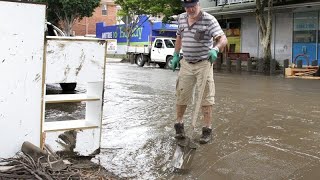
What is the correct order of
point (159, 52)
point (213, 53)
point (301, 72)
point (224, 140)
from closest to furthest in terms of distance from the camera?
point (213, 53)
point (224, 140)
point (301, 72)
point (159, 52)

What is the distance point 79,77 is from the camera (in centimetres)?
438

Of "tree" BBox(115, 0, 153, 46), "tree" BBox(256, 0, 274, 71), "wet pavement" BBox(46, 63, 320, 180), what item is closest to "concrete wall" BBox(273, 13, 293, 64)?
"tree" BBox(256, 0, 274, 71)

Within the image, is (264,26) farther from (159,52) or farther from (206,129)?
(206,129)

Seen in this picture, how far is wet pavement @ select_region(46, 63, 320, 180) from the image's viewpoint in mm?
4504

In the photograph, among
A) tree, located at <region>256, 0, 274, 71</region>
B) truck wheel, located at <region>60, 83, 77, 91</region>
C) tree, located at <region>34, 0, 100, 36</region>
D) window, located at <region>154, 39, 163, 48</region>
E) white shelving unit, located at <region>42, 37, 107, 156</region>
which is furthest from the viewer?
tree, located at <region>34, 0, 100, 36</region>

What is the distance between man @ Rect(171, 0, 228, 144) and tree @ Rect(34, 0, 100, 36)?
34430 millimetres

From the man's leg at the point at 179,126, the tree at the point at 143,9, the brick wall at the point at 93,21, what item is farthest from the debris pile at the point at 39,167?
the brick wall at the point at 93,21

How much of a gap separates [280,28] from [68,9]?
68.3 feet

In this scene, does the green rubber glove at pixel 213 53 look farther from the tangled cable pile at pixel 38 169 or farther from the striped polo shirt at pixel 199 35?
the tangled cable pile at pixel 38 169

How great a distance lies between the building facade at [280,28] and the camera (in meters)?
23.0

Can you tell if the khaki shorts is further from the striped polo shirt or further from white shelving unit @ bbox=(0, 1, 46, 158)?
white shelving unit @ bbox=(0, 1, 46, 158)

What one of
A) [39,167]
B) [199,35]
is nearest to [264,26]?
[199,35]

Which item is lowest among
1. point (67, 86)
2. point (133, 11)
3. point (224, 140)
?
point (224, 140)

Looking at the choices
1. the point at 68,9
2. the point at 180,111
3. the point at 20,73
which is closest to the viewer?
the point at 20,73
